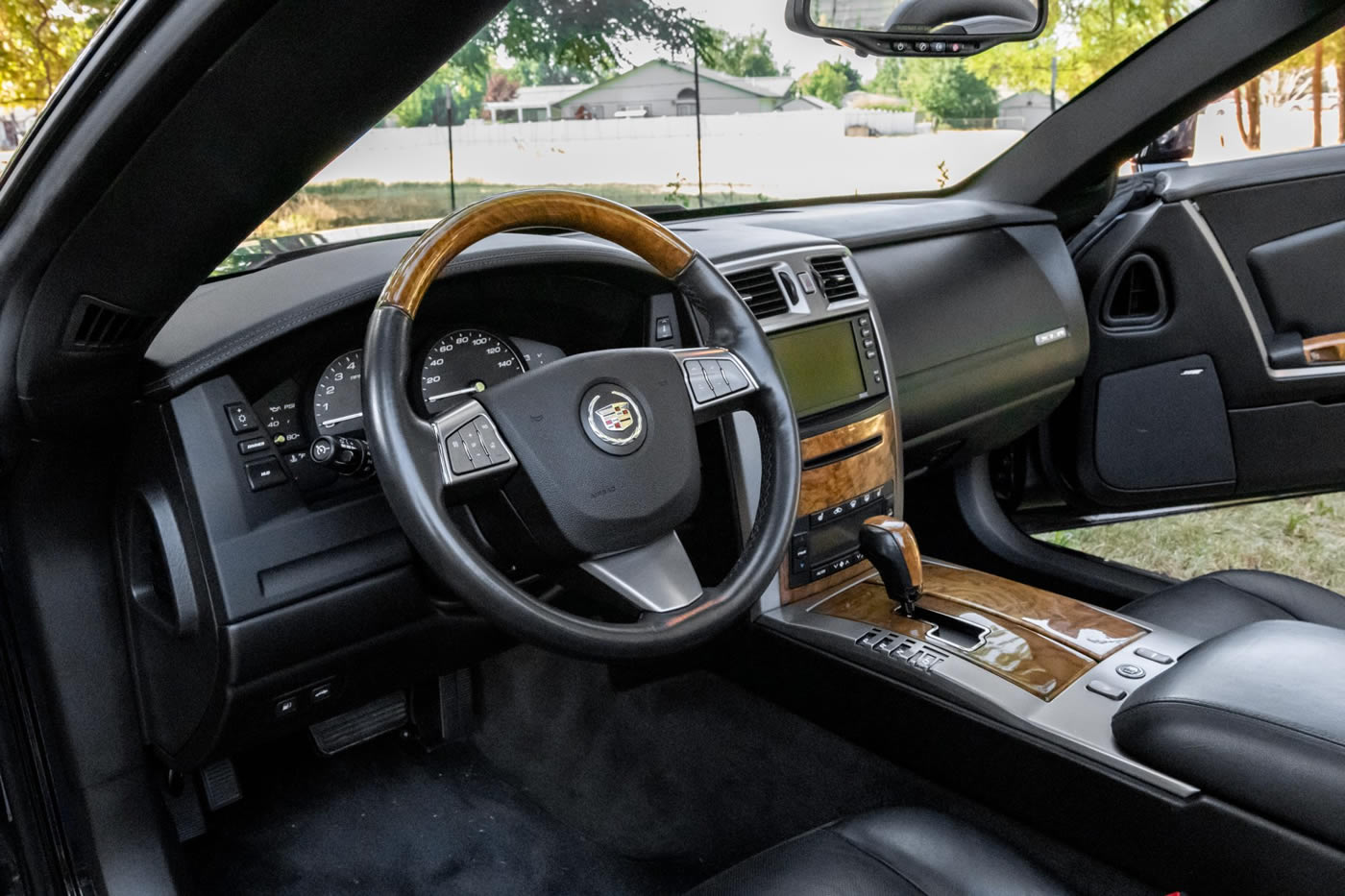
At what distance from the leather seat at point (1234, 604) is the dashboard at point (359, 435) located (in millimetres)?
505

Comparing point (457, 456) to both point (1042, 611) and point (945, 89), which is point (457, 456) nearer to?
point (1042, 611)

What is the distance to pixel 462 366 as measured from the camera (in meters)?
1.62

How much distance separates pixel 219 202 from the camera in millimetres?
896

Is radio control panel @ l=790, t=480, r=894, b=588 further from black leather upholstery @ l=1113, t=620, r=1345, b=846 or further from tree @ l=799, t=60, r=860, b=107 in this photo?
tree @ l=799, t=60, r=860, b=107

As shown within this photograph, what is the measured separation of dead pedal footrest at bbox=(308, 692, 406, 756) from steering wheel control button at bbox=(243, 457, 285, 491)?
672 mm

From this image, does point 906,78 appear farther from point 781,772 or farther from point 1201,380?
point 781,772

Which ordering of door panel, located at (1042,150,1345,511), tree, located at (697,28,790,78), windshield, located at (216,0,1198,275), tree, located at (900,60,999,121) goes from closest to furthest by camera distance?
windshield, located at (216,0,1198,275) < door panel, located at (1042,150,1345,511) < tree, located at (697,28,790,78) < tree, located at (900,60,999,121)

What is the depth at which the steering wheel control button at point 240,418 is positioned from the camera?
142cm

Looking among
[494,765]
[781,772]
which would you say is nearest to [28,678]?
[494,765]

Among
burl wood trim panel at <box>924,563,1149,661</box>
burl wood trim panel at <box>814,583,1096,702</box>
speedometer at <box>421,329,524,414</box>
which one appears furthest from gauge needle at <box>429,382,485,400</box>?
burl wood trim panel at <box>924,563,1149,661</box>

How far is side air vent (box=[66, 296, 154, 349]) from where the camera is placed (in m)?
1.02

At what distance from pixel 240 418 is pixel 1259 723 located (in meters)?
1.27

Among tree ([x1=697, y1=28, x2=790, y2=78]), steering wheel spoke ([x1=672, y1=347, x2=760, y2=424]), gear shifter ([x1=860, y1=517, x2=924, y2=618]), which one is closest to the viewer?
steering wheel spoke ([x1=672, y1=347, x2=760, y2=424])

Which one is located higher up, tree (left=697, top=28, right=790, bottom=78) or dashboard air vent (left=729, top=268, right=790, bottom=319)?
tree (left=697, top=28, right=790, bottom=78)
